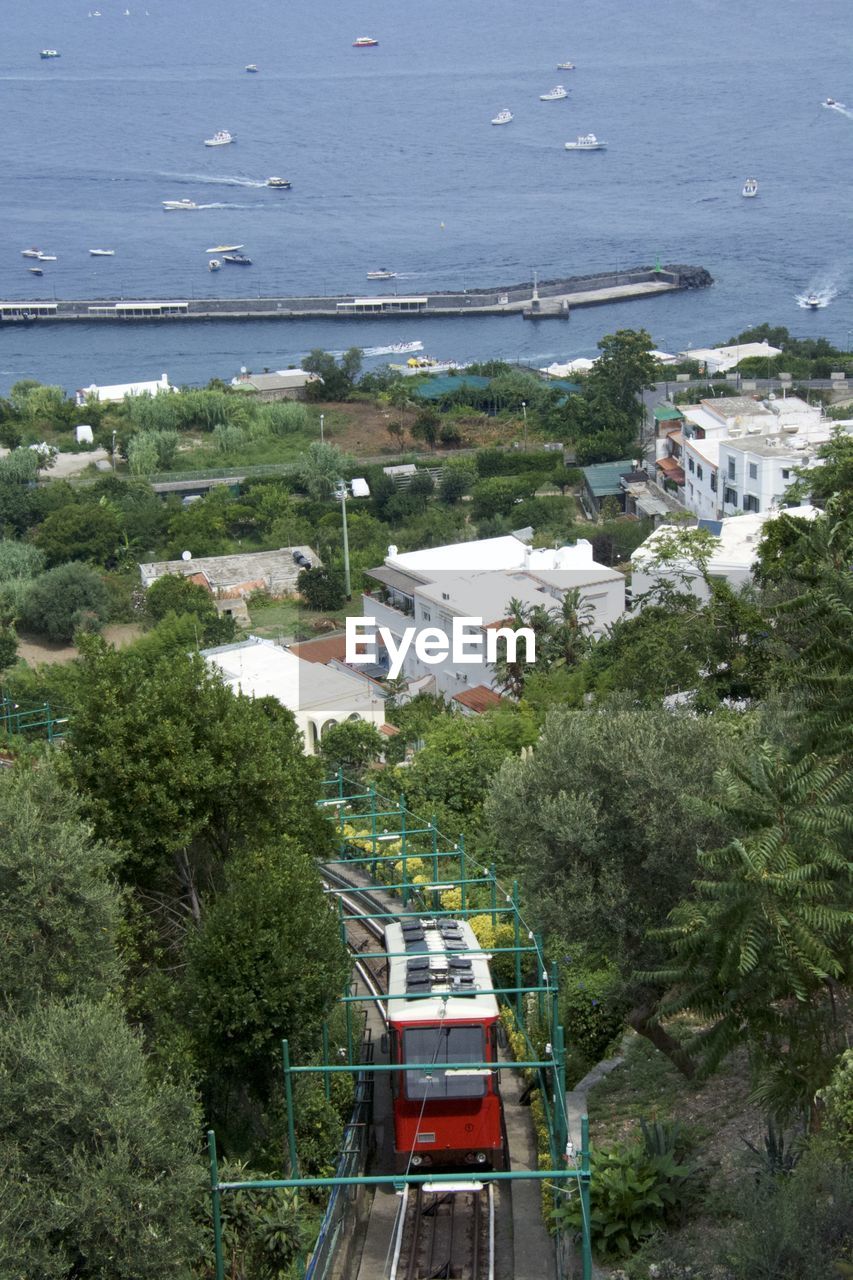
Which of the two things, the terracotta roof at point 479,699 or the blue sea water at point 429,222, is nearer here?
the terracotta roof at point 479,699

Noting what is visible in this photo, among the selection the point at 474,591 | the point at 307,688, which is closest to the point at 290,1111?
the point at 307,688

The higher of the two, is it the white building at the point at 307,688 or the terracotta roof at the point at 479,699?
the white building at the point at 307,688

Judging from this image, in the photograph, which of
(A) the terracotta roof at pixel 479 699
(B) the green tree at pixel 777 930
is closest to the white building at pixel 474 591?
(A) the terracotta roof at pixel 479 699

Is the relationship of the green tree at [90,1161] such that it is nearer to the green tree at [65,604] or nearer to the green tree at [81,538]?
the green tree at [65,604]

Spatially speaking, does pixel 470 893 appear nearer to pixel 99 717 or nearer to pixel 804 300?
pixel 99 717

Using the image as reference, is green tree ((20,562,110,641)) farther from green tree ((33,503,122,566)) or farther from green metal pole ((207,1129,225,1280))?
green metal pole ((207,1129,225,1280))

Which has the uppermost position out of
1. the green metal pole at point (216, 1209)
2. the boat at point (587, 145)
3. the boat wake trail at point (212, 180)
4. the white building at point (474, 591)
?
the green metal pole at point (216, 1209)
